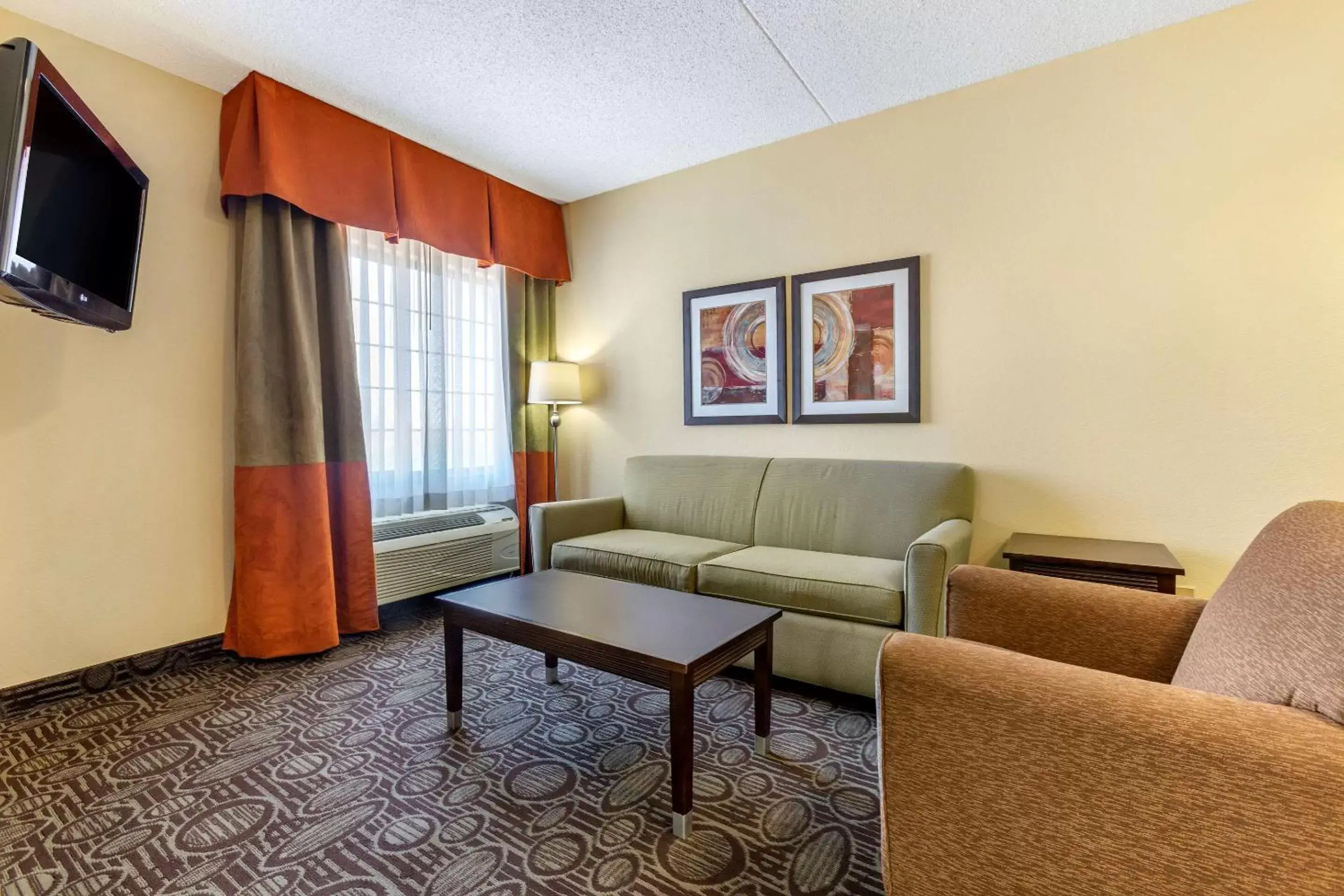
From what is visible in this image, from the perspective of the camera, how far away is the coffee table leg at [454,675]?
6.37ft

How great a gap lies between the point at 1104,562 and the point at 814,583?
0.96 metres

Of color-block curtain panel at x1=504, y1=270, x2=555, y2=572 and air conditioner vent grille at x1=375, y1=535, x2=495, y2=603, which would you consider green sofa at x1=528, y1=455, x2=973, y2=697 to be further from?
color-block curtain panel at x1=504, y1=270, x2=555, y2=572

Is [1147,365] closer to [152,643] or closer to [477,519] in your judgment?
[477,519]

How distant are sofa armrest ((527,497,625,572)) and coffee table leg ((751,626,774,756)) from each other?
1.45 m

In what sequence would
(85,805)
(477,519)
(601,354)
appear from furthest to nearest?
(601,354)
(477,519)
(85,805)

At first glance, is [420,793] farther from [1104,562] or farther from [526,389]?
[526,389]

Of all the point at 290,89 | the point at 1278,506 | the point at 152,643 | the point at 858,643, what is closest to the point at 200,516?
the point at 152,643

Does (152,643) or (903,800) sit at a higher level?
(903,800)

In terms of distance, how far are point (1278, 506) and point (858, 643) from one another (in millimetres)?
1573

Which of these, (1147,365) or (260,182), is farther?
(260,182)

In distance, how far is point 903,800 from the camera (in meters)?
0.94

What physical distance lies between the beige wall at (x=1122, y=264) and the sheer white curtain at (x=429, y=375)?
1.78 metres

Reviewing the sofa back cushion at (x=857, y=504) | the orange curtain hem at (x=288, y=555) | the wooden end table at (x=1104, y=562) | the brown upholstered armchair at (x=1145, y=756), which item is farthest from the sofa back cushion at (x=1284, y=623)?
the orange curtain hem at (x=288, y=555)

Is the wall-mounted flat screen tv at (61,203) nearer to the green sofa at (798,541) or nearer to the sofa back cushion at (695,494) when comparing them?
the green sofa at (798,541)
